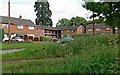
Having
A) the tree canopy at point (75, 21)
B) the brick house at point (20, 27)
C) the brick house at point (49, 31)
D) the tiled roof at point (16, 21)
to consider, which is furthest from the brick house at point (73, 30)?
the tiled roof at point (16, 21)

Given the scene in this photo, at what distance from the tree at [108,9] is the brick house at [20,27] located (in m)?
43.5

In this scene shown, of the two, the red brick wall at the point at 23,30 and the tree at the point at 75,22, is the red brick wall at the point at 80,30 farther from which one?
the red brick wall at the point at 23,30

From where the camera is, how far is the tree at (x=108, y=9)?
17653 millimetres

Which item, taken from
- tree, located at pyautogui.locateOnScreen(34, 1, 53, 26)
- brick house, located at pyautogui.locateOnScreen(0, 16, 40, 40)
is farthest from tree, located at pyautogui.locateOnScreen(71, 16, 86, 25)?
brick house, located at pyautogui.locateOnScreen(0, 16, 40, 40)

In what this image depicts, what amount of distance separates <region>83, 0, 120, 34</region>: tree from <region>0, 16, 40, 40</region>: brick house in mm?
43546

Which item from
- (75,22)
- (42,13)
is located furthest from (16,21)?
(75,22)

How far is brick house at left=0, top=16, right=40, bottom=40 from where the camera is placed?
62453 millimetres

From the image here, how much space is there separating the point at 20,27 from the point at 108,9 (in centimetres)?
5220

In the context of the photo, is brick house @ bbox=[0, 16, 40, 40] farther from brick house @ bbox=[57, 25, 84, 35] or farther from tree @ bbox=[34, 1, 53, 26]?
brick house @ bbox=[57, 25, 84, 35]

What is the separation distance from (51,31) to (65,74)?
83.8m

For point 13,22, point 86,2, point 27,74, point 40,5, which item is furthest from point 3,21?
point 27,74

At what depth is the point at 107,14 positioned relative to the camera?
19.5 m

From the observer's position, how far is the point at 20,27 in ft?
224

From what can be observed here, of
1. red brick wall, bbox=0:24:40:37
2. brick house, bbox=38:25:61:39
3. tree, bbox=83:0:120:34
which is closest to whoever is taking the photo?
tree, bbox=83:0:120:34
